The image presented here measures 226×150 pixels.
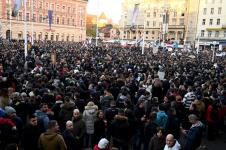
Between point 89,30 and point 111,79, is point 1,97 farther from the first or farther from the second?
point 89,30

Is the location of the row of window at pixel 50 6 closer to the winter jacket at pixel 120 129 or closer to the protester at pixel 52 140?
the winter jacket at pixel 120 129

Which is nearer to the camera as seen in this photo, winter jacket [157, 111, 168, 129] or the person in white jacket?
the person in white jacket

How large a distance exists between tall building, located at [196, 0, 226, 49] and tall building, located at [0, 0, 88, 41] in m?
37.2

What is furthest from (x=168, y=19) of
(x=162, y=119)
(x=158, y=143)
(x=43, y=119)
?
(x=158, y=143)

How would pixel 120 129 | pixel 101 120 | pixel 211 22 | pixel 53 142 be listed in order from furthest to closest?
pixel 211 22
pixel 101 120
pixel 120 129
pixel 53 142

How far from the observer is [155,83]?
13.2 meters

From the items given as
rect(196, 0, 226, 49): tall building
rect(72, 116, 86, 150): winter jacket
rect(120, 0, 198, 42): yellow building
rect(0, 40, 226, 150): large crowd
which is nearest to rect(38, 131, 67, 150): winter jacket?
rect(0, 40, 226, 150): large crowd

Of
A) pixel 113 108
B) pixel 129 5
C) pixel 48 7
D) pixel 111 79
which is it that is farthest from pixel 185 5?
pixel 113 108

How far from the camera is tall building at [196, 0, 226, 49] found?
72438 mm

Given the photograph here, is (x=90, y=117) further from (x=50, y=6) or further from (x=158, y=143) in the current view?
(x=50, y=6)

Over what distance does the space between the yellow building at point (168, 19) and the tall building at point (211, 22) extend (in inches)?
288

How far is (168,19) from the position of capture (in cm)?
8956

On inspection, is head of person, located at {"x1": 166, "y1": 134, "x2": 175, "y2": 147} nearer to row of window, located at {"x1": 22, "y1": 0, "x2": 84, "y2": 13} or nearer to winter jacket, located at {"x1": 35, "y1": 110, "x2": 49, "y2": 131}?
winter jacket, located at {"x1": 35, "y1": 110, "x2": 49, "y2": 131}

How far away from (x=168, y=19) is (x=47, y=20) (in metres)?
34.0
